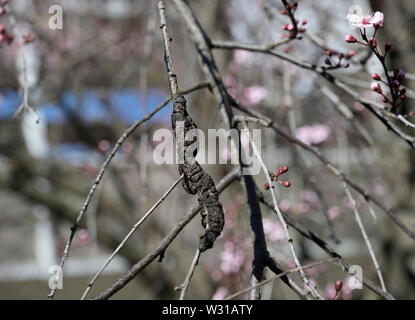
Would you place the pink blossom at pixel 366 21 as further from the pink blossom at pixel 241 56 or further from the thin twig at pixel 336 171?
the pink blossom at pixel 241 56

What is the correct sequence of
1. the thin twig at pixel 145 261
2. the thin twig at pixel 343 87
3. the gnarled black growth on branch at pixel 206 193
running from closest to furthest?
the gnarled black growth on branch at pixel 206 193, the thin twig at pixel 145 261, the thin twig at pixel 343 87

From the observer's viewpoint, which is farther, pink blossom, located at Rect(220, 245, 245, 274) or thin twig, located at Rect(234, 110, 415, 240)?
pink blossom, located at Rect(220, 245, 245, 274)

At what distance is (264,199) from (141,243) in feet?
8.34

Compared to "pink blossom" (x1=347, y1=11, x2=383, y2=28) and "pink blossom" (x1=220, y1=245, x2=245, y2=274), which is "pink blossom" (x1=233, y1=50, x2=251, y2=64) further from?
"pink blossom" (x1=347, y1=11, x2=383, y2=28)

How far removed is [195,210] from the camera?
1.11 m

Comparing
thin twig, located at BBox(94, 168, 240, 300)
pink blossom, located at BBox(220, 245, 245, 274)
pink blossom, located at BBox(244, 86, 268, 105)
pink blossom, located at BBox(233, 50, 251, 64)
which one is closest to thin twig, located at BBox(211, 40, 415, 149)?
thin twig, located at BBox(94, 168, 240, 300)

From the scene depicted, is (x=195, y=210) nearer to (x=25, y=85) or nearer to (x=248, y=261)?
(x=25, y=85)

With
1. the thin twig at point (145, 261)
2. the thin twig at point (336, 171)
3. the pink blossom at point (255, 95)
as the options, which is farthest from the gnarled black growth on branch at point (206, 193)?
the pink blossom at point (255, 95)

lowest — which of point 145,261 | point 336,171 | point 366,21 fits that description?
point 145,261

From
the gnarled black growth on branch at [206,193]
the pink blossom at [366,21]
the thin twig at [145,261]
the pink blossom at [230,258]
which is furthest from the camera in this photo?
the pink blossom at [230,258]

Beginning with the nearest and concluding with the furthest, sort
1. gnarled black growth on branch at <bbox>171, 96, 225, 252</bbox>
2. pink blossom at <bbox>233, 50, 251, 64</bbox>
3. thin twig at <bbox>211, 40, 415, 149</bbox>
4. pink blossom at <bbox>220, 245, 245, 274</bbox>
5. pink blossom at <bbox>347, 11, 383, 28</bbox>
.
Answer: gnarled black growth on branch at <bbox>171, 96, 225, 252</bbox> → pink blossom at <bbox>347, 11, 383, 28</bbox> → thin twig at <bbox>211, 40, 415, 149</bbox> → pink blossom at <bbox>220, 245, 245, 274</bbox> → pink blossom at <bbox>233, 50, 251, 64</bbox>

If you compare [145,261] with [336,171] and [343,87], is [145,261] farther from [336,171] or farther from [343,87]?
[343,87]

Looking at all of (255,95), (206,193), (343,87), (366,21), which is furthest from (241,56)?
(206,193)

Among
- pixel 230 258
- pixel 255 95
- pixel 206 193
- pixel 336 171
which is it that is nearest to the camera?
pixel 206 193
